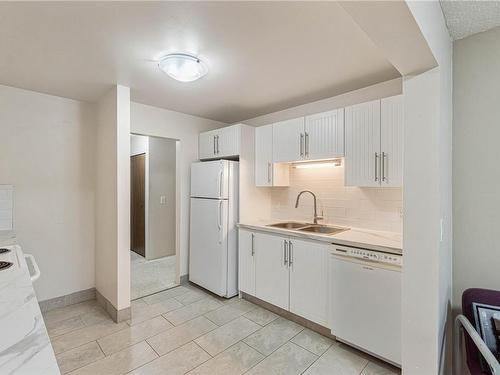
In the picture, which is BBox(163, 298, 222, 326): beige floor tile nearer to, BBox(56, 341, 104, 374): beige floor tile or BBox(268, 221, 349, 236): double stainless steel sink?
BBox(56, 341, 104, 374): beige floor tile

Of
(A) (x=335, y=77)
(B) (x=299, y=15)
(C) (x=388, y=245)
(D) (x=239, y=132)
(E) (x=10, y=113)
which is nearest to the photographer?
(B) (x=299, y=15)

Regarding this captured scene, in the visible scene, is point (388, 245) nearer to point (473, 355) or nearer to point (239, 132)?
point (473, 355)

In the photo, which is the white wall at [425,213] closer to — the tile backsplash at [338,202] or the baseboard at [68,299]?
the tile backsplash at [338,202]

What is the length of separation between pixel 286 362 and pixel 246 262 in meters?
1.18

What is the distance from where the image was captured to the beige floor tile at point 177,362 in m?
1.89

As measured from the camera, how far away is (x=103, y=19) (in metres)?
1.54

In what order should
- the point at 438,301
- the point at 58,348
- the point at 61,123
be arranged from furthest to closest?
the point at 61,123
the point at 58,348
the point at 438,301

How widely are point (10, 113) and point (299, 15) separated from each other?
2900 millimetres

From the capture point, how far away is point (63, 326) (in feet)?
8.16

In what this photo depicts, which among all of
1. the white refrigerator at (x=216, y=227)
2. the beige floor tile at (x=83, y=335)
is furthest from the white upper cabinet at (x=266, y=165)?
the beige floor tile at (x=83, y=335)

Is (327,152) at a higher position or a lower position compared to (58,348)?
higher

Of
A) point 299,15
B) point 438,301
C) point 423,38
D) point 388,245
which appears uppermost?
point 299,15

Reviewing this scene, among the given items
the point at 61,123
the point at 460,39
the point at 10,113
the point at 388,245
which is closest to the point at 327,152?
the point at 388,245

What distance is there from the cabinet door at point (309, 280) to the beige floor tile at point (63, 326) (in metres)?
2.09
